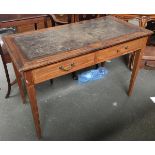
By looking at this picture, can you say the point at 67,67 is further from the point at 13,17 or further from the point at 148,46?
the point at 148,46

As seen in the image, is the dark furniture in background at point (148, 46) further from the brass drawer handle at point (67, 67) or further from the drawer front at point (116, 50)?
the brass drawer handle at point (67, 67)

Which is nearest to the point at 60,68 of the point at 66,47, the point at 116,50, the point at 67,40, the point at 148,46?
the point at 66,47

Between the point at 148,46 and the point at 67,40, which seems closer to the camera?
the point at 67,40

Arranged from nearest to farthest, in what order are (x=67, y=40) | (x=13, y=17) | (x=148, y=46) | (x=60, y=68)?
(x=60, y=68), (x=67, y=40), (x=13, y=17), (x=148, y=46)

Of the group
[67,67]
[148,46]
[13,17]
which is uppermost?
[13,17]

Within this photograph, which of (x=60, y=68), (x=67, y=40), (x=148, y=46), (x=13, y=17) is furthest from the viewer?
(x=148, y=46)

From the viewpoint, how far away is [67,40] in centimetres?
143

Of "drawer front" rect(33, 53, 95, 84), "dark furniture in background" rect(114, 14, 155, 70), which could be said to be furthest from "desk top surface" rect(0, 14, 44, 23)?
"dark furniture in background" rect(114, 14, 155, 70)

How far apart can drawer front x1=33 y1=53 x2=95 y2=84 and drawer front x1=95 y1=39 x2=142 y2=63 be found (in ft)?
0.25

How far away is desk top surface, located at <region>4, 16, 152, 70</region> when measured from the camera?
1214 mm

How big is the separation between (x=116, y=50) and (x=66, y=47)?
441 millimetres

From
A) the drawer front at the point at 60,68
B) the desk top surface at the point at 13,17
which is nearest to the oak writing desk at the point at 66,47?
the drawer front at the point at 60,68

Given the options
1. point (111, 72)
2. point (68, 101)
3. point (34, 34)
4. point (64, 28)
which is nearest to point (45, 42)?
point (34, 34)

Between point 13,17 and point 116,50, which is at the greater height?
point 13,17
